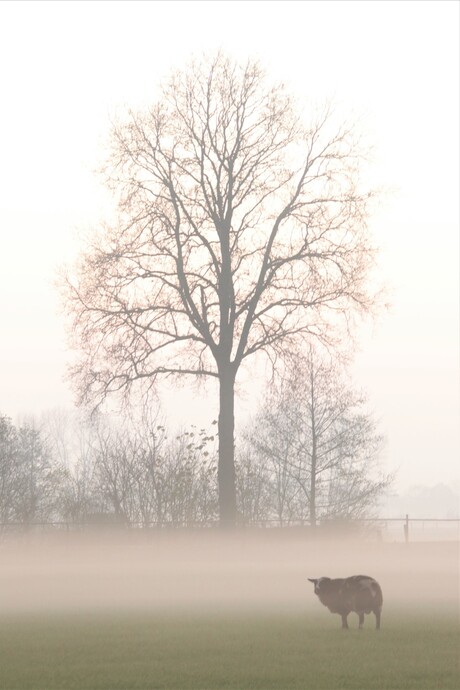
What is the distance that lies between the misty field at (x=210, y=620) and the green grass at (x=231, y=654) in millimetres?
24

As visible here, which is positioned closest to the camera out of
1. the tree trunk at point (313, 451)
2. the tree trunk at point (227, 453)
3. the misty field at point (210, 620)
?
the misty field at point (210, 620)

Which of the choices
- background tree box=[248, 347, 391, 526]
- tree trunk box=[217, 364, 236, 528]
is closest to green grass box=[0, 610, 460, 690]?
tree trunk box=[217, 364, 236, 528]

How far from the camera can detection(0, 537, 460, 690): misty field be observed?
48.0ft

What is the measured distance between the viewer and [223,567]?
39.7 m

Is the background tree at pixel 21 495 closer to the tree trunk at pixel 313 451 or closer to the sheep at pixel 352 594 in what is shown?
the tree trunk at pixel 313 451

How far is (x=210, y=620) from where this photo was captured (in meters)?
22.2

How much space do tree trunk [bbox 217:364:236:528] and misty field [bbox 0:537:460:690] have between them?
1.12 meters

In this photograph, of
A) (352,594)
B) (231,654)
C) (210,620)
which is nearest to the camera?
(231,654)

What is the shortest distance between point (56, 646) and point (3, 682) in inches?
144

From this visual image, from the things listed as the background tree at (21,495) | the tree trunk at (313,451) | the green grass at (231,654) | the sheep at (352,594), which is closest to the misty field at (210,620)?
the green grass at (231,654)

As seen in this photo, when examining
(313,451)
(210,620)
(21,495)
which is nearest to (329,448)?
(313,451)

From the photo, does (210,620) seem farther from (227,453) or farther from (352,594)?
(227,453)

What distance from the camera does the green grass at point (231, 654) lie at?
46.5 feet

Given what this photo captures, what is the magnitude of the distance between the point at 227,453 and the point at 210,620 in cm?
2200
